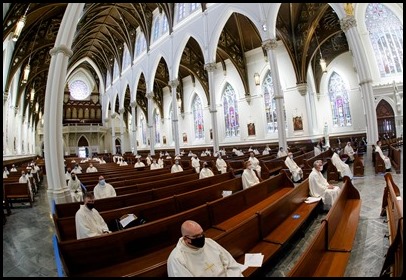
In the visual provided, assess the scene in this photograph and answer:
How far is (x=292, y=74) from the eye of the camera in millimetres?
18297

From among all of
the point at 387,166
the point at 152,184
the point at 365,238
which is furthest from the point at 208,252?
the point at 387,166

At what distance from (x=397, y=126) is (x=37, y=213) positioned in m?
22.0

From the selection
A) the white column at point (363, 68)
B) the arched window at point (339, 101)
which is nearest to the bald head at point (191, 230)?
the white column at point (363, 68)

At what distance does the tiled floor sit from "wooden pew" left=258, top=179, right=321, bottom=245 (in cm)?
30

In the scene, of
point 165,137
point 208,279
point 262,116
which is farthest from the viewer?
point 165,137

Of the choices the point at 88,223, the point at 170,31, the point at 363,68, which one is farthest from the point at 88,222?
the point at 170,31

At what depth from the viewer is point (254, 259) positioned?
282cm

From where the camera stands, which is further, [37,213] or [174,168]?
[174,168]

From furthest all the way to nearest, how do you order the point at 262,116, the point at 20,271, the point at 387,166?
the point at 262,116 → the point at 387,166 → the point at 20,271

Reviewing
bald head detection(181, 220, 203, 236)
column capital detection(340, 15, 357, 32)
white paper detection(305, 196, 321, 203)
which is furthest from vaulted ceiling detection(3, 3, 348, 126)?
white paper detection(305, 196, 321, 203)

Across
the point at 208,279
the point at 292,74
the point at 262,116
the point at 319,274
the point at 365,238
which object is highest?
the point at 292,74

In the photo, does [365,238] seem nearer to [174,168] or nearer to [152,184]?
[152,184]

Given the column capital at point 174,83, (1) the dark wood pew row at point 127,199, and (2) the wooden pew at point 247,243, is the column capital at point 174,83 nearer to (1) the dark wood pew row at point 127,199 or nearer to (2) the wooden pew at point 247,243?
(1) the dark wood pew row at point 127,199

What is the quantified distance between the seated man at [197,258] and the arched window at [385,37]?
20150mm
